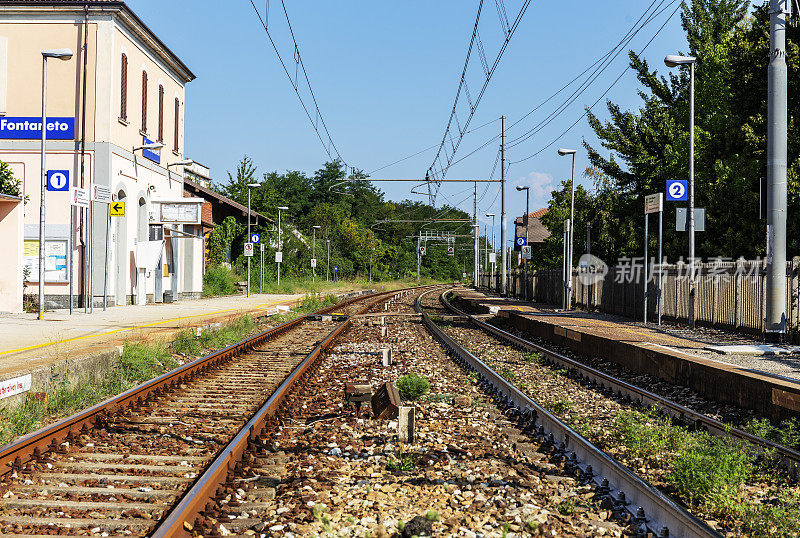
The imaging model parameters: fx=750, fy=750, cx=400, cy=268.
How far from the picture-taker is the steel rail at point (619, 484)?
15.5ft

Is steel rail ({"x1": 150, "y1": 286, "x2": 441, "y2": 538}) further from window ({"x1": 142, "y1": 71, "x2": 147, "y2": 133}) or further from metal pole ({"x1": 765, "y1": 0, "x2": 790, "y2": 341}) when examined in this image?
window ({"x1": 142, "y1": 71, "x2": 147, "y2": 133})

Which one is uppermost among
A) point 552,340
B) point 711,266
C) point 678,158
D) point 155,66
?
point 155,66

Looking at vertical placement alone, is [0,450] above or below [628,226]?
below

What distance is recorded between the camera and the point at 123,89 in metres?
28.9

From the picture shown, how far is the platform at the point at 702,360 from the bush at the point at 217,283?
2740 cm

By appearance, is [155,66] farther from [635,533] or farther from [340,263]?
[340,263]

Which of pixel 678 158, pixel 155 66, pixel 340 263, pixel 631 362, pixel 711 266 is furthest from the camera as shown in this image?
pixel 340 263

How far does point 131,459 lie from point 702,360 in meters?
8.83

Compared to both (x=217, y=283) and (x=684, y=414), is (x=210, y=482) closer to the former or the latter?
(x=684, y=414)

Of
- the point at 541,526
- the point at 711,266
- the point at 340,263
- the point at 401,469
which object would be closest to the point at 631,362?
the point at 711,266

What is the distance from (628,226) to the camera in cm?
4019

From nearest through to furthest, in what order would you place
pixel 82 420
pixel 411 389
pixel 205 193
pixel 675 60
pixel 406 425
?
pixel 406 425 < pixel 82 420 < pixel 411 389 < pixel 675 60 < pixel 205 193

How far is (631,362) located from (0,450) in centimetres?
1113

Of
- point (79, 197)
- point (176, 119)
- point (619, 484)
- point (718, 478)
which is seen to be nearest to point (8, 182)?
point (79, 197)
